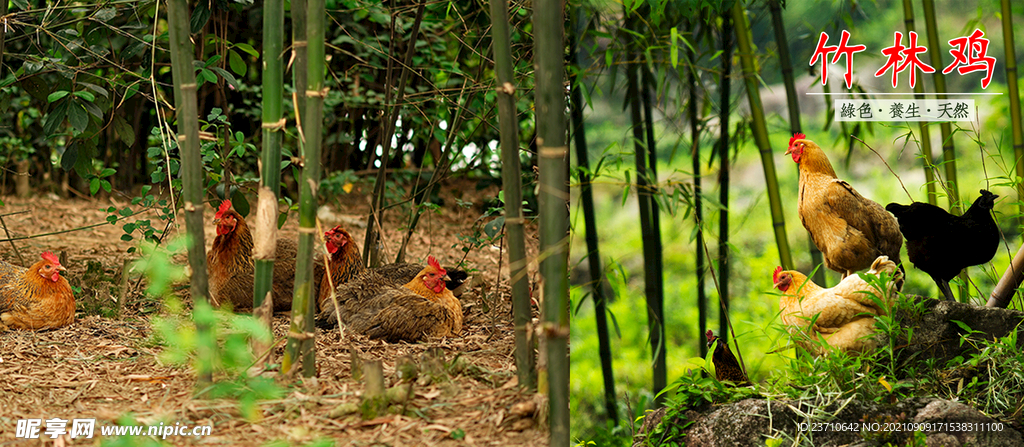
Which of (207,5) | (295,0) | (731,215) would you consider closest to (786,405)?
(731,215)

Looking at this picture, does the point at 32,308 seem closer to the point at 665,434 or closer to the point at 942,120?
the point at 665,434

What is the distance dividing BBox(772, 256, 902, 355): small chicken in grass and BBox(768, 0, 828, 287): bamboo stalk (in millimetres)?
95

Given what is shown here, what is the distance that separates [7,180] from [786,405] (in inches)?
180

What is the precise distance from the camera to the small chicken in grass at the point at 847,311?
4.98 feet

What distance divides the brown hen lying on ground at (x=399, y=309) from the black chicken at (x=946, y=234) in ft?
4.07

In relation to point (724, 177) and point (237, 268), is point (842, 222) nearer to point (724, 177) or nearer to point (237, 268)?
point (724, 177)

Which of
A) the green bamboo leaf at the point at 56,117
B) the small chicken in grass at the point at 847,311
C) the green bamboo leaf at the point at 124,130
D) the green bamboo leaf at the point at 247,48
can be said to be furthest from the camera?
the green bamboo leaf at the point at 124,130

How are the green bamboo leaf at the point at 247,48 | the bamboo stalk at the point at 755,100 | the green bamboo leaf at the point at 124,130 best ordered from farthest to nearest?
the green bamboo leaf at the point at 124,130
the green bamboo leaf at the point at 247,48
the bamboo stalk at the point at 755,100

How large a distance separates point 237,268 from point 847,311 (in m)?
1.93

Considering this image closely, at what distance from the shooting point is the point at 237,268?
2.46 metres

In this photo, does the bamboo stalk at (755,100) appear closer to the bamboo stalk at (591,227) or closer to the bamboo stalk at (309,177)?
the bamboo stalk at (591,227)

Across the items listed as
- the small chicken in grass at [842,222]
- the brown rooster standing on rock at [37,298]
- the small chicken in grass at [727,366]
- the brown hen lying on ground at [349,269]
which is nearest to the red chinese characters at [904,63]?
the small chicken in grass at [842,222]

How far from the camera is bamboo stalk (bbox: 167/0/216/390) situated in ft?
4.62

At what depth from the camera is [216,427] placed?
133 cm
